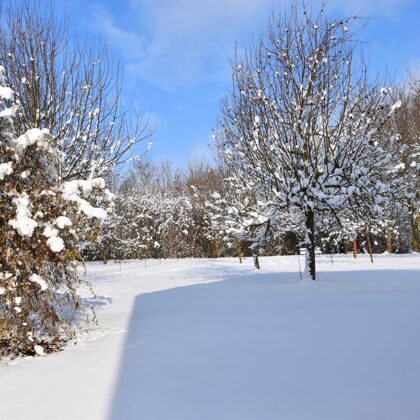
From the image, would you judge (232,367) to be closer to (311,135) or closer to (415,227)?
(311,135)

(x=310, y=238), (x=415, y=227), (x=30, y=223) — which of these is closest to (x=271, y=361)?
(x=30, y=223)

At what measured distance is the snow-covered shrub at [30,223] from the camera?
336 centimetres

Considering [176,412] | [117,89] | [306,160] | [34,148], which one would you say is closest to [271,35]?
[306,160]

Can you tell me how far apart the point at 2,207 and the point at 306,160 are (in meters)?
6.27

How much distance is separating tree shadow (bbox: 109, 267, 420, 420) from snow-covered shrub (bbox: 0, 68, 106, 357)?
103 cm

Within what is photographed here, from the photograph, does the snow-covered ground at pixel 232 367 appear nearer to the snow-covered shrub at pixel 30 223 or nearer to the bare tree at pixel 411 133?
the snow-covered shrub at pixel 30 223

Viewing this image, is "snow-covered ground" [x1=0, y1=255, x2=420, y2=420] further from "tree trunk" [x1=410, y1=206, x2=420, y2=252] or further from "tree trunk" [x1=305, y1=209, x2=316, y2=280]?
"tree trunk" [x1=410, y1=206, x2=420, y2=252]

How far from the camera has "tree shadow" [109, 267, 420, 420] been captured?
7.78 feet

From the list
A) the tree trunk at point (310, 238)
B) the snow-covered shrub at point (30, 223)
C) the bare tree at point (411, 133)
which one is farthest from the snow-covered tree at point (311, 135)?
the bare tree at point (411, 133)

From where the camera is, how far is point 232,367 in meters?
3.05

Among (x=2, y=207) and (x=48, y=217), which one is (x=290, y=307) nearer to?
(x=48, y=217)

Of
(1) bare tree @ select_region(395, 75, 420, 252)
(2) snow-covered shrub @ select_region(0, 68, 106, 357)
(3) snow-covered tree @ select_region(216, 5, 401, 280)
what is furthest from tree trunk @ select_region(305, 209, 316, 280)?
(1) bare tree @ select_region(395, 75, 420, 252)

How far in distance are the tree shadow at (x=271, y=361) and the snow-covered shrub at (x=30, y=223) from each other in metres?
1.03

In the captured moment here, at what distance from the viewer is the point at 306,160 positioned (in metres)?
8.21
